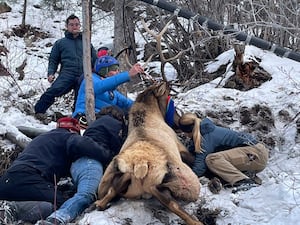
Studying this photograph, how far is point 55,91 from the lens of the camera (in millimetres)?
8148

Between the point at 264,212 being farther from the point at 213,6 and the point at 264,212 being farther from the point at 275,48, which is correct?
the point at 213,6

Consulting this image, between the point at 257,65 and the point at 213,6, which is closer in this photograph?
the point at 257,65

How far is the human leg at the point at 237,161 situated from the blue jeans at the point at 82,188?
1291mm

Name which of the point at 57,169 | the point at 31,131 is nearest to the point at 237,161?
the point at 57,169

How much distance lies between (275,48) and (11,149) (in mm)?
3734

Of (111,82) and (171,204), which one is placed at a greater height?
(111,82)

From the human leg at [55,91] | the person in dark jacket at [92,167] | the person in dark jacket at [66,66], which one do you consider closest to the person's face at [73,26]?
the person in dark jacket at [66,66]

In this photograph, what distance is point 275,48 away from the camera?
7.37 metres

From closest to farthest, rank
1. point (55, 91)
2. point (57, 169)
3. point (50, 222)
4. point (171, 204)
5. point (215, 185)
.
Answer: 1. point (50, 222)
2. point (171, 204)
3. point (57, 169)
4. point (215, 185)
5. point (55, 91)

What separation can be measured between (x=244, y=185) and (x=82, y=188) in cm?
175

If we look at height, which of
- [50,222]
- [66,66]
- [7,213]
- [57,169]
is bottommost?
[7,213]

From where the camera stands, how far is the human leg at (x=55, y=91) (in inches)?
321

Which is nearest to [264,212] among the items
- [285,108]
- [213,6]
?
[285,108]

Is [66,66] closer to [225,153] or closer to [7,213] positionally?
[225,153]
